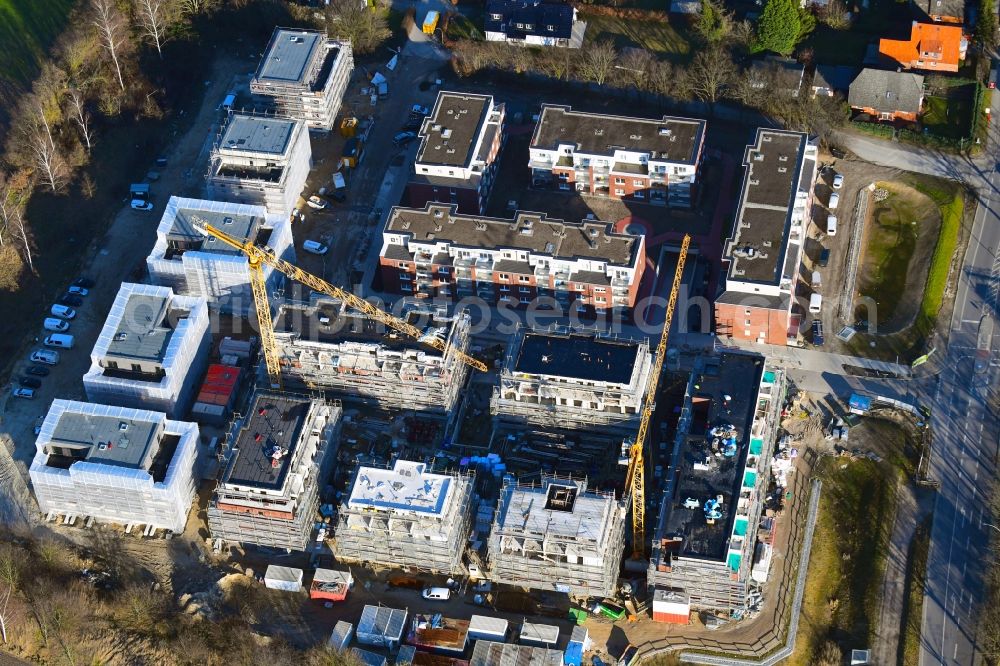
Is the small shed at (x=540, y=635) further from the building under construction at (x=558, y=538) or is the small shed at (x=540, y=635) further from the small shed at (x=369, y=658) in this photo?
the small shed at (x=369, y=658)

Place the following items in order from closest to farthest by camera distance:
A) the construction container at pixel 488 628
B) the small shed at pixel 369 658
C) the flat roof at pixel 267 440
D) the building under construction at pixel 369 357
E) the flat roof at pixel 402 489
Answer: the small shed at pixel 369 658, the construction container at pixel 488 628, the flat roof at pixel 402 489, the flat roof at pixel 267 440, the building under construction at pixel 369 357

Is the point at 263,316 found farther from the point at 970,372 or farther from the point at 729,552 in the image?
the point at 970,372

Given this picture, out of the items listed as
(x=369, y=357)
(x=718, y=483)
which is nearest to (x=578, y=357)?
(x=718, y=483)

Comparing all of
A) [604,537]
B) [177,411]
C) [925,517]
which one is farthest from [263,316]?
Result: [925,517]

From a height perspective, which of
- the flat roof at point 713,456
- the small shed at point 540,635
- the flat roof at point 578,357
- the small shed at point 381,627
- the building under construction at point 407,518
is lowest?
the small shed at point 381,627

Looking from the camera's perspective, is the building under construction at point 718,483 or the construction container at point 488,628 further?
the construction container at point 488,628

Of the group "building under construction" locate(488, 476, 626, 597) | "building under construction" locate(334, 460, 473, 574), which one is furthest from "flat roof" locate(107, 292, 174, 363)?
"building under construction" locate(488, 476, 626, 597)

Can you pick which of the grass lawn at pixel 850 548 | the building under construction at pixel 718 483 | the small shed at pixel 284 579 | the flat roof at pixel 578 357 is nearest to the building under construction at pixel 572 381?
the flat roof at pixel 578 357
